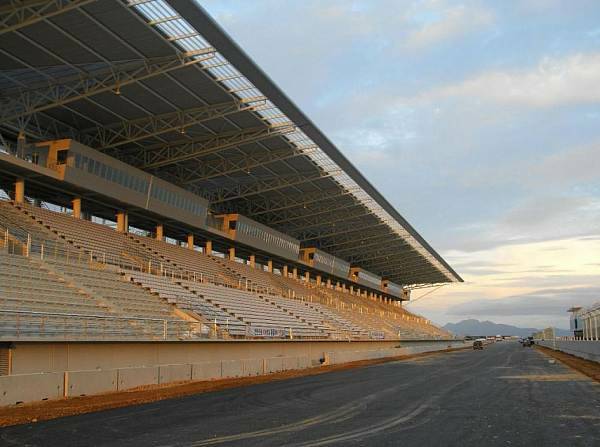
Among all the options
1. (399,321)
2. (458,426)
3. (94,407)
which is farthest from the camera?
(399,321)

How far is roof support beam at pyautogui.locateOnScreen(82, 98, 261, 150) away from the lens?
30.4 meters

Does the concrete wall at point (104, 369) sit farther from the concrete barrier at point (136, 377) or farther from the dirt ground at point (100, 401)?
the dirt ground at point (100, 401)

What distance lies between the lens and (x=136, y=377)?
20.4 metres

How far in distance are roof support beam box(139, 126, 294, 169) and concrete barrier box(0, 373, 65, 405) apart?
19.8 m

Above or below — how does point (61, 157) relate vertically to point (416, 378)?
above

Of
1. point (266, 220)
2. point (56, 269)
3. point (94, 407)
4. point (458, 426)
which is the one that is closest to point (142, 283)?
point (56, 269)

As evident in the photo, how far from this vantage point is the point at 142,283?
3075 cm

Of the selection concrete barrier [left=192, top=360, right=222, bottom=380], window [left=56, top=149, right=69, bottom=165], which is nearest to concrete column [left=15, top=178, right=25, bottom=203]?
window [left=56, top=149, right=69, bottom=165]

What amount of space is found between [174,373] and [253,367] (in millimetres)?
6405

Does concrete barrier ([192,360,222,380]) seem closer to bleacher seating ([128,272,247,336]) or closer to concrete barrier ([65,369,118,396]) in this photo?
bleacher seating ([128,272,247,336])

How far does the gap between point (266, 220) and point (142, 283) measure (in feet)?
89.0

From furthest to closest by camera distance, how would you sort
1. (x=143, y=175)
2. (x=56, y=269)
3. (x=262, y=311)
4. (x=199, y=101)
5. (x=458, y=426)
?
(x=262, y=311), (x=143, y=175), (x=199, y=101), (x=56, y=269), (x=458, y=426)

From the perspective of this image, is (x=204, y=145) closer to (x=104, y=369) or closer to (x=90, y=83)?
(x=90, y=83)

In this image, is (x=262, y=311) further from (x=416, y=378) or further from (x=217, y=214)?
(x=416, y=378)
